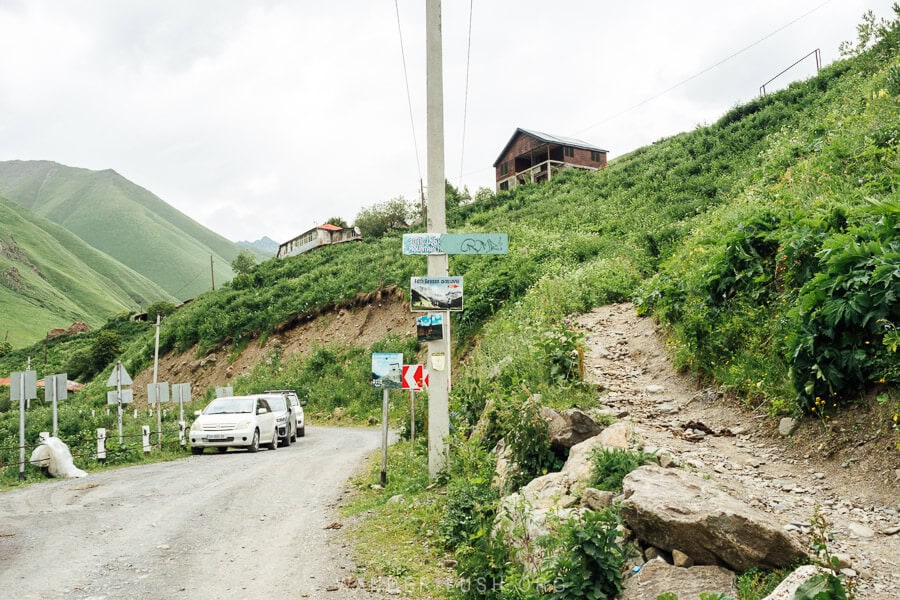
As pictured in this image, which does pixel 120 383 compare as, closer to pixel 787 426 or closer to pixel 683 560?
pixel 787 426

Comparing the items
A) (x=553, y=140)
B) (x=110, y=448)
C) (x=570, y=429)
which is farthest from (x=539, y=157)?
(x=570, y=429)

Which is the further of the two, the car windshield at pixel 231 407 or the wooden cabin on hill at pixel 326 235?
the wooden cabin on hill at pixel 326 235

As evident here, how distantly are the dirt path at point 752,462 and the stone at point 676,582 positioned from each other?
2.42 feet

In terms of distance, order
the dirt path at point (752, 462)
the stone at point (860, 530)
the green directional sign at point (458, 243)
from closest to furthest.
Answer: the dirt path at point (752, 462)
the stone at point (860, 530)
the green directional sign at point (458, 243)

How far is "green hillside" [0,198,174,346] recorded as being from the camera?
390 feet

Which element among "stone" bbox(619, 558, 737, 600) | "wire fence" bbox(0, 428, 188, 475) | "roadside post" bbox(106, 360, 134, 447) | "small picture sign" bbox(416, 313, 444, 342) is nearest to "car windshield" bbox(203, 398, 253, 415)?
"wire fence" bbox(0, 428, 188, 475)

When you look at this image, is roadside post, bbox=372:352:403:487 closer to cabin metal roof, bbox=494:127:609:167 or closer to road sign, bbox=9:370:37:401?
road sign, bbox=9:370:37:401

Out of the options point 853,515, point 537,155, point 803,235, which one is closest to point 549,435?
point 853,515

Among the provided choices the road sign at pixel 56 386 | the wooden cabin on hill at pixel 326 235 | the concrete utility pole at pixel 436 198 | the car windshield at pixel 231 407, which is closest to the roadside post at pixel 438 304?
the concrete utility pole at pixel 436 198

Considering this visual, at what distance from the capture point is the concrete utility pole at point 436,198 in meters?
9.45

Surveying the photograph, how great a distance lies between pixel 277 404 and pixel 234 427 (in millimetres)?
2924

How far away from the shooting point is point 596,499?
5344mm

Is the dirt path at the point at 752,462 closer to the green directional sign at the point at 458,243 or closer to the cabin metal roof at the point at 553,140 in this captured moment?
the green directional sign at the point at 458,243

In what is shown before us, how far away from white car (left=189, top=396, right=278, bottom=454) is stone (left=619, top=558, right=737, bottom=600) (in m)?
15.1
